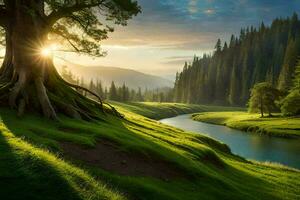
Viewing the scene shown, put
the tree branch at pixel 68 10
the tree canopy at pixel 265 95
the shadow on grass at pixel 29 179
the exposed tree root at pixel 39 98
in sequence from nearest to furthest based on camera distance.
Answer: the shadow on grass at pixel 29 179
the exposed tree root at pixel 39 98
the tree branch at pixel 68 10
the tree canopy at pixel 265 95

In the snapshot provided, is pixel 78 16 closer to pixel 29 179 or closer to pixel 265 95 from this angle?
pixel 29 179

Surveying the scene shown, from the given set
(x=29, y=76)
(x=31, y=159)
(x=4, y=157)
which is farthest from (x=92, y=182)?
(x=29, y=76)

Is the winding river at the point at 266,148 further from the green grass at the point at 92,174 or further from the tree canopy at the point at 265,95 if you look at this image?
the tree canopy at the point at 265,95

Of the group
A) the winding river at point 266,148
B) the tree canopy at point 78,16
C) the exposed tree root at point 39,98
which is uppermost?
the tree canopy at point 78,16

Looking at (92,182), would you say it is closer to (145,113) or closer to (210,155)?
(210,155)

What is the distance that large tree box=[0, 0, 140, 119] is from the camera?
96.0 feet

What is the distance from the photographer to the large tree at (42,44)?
96.0 feet

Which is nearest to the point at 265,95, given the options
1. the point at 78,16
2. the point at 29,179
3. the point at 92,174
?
the point at 78,16

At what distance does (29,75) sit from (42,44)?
3416 millimetres

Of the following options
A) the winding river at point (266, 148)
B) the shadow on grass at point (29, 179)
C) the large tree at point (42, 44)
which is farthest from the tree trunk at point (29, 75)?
the winding river at point (266, 148)

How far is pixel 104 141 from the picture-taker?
26094 millimetres

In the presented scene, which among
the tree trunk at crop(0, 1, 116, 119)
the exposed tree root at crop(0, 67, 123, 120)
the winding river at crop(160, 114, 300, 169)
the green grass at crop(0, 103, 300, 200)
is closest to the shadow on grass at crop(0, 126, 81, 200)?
the green grass at crop(0, 103, 300, 200)

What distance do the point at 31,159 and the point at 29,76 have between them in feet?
57.2

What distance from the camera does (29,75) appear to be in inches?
1236
